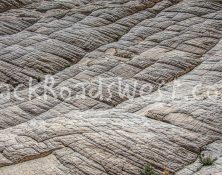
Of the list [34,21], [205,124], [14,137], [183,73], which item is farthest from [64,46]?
[205,124]

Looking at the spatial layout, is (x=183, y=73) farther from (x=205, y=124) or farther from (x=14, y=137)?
(x=14, y=137)

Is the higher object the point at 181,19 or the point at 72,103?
the point at 181,19

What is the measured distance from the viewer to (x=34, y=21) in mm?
34906

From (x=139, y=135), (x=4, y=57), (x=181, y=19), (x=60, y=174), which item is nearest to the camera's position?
(x=60, y=174)

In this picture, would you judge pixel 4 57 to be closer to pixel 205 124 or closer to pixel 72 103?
pixel 72 103

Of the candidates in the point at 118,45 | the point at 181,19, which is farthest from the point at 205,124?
the point at 181,19

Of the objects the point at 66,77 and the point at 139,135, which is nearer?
the point at 139,135

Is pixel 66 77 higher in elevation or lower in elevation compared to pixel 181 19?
lower

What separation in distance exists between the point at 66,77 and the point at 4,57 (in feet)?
18.2

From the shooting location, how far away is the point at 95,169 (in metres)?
15.3

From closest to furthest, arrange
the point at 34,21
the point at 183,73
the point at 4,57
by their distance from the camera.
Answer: the point at 183,73
the point at 4,57
the point at 34,21

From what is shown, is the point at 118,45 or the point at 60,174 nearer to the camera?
the point at 60,174

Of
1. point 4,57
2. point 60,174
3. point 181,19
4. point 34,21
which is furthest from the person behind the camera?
point 34,21

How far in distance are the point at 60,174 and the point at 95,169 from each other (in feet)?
4.38
